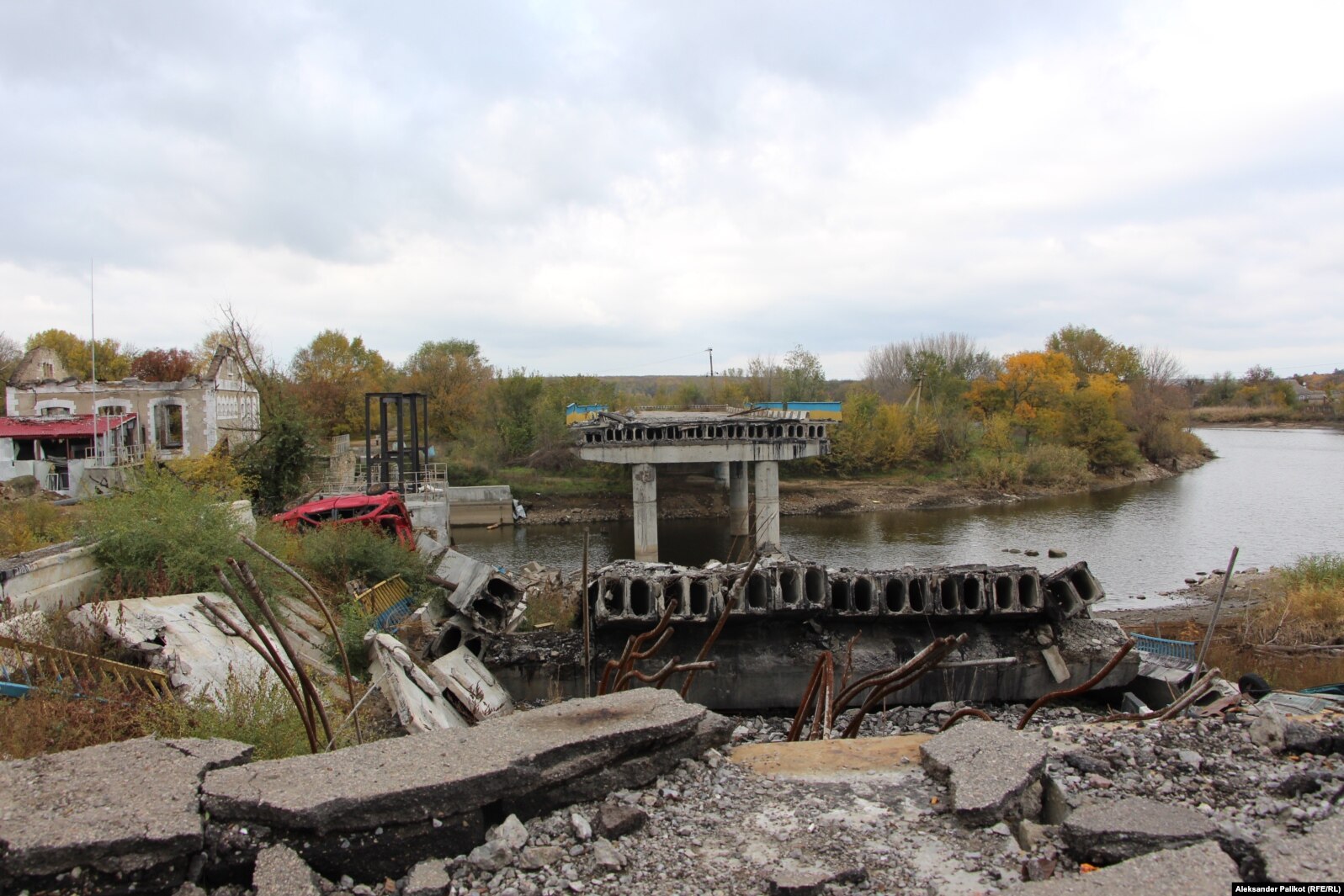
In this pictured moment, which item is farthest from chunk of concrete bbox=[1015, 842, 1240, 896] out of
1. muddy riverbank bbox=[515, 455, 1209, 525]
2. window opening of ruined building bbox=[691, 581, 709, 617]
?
muddy riverbank bbox=[515, 455, 1209, 525]

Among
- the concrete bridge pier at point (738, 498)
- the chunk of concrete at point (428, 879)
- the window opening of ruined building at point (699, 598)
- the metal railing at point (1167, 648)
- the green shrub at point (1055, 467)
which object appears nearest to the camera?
the chunk of concrete at point (428, 879)

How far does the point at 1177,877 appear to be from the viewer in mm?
3846

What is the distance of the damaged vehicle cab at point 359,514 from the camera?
2072 centimetres

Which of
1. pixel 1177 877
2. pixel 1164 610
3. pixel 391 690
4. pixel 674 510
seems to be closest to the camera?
pixel 1177 877

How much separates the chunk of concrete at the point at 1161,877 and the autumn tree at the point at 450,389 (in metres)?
56.7

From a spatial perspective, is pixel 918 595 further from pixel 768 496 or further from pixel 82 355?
pixel 82 355

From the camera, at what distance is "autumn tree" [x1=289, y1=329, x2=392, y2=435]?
54250 mm

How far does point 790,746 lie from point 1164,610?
787 inches

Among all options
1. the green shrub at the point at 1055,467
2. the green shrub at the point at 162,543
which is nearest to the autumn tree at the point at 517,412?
the green shrub at the point at 1055,467

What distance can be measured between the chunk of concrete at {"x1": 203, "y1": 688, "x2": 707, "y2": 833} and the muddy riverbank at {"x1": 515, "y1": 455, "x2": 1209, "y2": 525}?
4045cm

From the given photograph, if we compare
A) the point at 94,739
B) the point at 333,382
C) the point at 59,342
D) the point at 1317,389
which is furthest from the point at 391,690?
the point at 1317,389

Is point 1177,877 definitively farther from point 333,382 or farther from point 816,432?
point 333,382

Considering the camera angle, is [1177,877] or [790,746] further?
[790,746]

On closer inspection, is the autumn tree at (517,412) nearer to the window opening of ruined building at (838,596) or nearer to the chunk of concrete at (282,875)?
the window opening of ruined building at (838,596)
